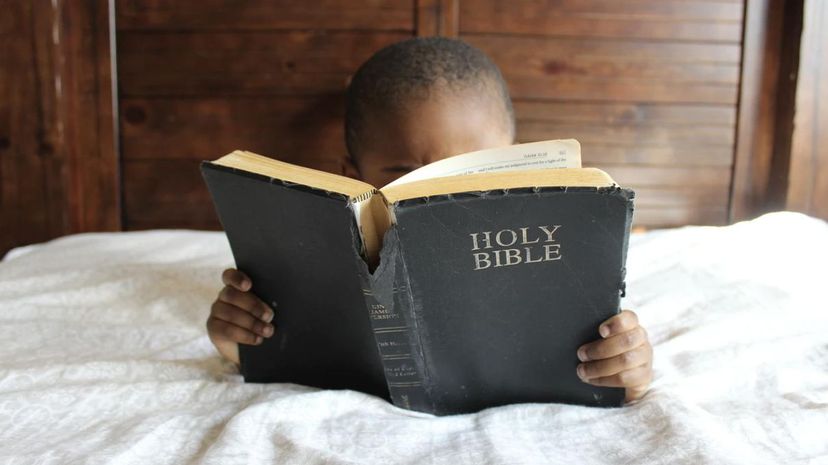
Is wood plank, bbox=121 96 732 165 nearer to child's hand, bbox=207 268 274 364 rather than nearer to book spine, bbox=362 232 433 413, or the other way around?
child's hand, bbox=207 268 274 364

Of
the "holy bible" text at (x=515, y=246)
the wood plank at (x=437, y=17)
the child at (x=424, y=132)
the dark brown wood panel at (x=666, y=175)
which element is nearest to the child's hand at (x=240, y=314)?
the child at (x=424, y=132)

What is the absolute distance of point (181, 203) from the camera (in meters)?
1.58

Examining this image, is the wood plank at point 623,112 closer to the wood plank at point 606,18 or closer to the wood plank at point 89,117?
the wood plank at point 606,18

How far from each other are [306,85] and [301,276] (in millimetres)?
973

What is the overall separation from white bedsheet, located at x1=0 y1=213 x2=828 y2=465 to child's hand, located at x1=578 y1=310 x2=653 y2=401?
0.03 m

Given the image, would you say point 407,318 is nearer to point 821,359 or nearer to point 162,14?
point 821,359

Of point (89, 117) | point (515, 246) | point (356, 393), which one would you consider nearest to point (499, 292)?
point (515, 246)

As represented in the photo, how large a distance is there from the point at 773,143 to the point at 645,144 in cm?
31

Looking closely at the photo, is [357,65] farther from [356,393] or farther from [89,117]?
[356,393]

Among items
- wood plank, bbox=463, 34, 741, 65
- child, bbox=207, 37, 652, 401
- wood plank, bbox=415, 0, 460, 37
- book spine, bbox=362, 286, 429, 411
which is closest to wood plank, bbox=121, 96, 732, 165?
wood plank, bbox=463, 34, 741, 65

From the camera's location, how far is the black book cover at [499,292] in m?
0.52

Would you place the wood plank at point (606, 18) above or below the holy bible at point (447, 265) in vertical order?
above

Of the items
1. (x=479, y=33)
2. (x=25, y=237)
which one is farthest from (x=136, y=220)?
(x=479, y=33)

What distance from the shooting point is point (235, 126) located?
5.10ft
